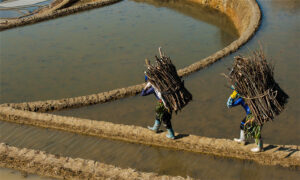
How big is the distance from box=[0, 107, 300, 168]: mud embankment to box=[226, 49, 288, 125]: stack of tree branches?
1.96ft

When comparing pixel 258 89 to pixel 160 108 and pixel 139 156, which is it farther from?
pixel 139 156

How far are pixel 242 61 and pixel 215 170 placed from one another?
4.86ft

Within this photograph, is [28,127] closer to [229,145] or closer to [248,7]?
[229,145]

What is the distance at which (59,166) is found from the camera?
415 centimetres

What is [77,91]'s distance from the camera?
668cm

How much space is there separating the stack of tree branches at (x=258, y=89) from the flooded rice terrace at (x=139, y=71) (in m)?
0.83

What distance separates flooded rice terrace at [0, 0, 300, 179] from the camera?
14.7ft

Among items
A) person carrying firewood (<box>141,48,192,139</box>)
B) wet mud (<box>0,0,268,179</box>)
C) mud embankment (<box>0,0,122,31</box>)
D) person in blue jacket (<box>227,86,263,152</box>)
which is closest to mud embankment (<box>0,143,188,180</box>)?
wet mud (<box>0,0,268,179</box>)

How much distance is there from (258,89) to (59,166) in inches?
110

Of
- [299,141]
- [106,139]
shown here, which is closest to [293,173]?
[299,141]

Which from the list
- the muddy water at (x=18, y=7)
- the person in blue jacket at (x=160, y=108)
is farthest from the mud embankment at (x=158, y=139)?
the muddy water at (x=18, y=7)

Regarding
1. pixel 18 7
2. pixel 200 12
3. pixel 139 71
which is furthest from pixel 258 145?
pixel 18 7

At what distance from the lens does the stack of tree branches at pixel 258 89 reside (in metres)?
3.74

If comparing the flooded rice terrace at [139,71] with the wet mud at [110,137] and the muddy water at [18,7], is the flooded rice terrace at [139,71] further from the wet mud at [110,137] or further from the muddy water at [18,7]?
the muddy water at [18,7]
